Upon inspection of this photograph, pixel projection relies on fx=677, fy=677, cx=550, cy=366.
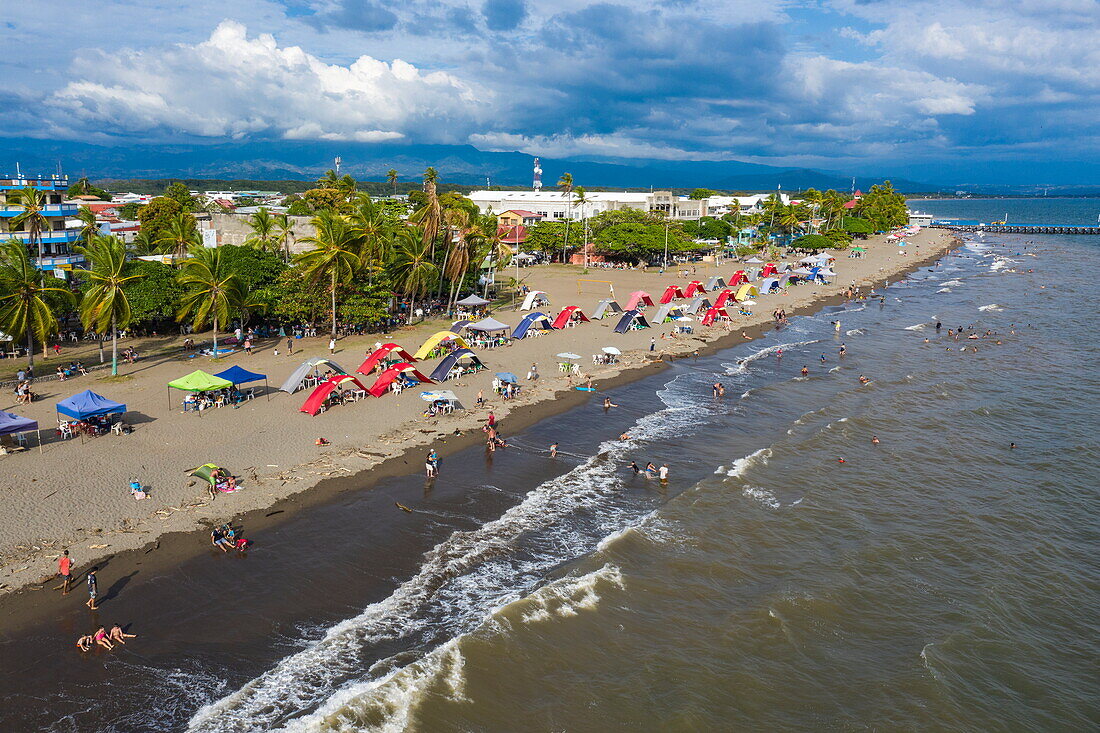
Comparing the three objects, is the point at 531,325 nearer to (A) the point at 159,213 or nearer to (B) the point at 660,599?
(B) the point at 660,599

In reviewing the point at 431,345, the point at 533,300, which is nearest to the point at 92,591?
the point at 431,345

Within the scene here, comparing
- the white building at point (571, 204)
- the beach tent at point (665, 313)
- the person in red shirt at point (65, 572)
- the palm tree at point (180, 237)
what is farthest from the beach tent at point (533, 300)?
the white building at point (571, 204)

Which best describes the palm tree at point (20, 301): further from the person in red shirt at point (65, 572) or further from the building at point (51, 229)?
the person in red shirt at point (65, 572)

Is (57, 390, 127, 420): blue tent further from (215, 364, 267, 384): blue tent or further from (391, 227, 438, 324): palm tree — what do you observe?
(391, 227, 438, 324): palm tree

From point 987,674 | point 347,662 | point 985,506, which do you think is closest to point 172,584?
point 347,662

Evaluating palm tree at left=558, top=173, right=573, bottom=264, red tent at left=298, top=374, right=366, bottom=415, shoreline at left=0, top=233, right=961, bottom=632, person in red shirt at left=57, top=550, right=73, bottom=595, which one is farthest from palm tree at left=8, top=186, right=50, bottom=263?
palm tree at left=558, top=173, right=573, bottom=264

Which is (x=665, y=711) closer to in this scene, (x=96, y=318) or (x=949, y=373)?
(x=96, y=318)
